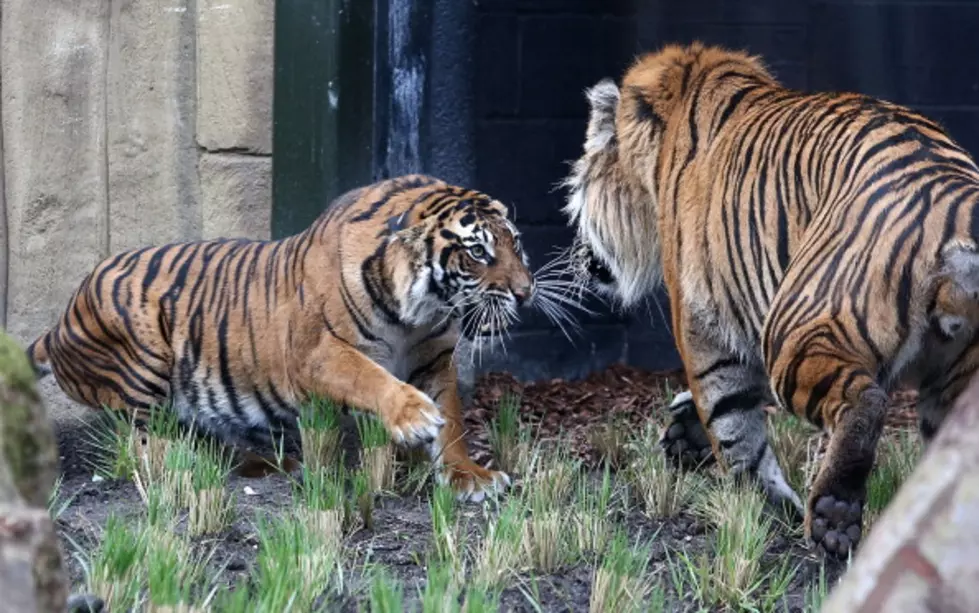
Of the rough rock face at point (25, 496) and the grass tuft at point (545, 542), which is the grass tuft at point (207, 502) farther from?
the rough rock face at point (25, 496)

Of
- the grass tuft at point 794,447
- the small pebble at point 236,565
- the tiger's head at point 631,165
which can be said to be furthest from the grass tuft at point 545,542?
the tiger's head at point 631,165

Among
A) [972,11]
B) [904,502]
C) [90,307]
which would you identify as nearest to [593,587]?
[904,502]

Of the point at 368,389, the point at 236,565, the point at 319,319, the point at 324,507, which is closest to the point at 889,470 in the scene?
the point at 368,389

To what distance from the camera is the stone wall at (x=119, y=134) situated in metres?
6.09

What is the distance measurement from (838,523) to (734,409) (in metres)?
1.19

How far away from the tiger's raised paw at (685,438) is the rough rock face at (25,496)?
2.90 m

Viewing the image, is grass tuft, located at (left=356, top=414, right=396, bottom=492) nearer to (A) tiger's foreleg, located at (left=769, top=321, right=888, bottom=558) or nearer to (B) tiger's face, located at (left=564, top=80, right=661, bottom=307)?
(B) tiger's face, located at (left=564, top=80, right=661, bottom=307)

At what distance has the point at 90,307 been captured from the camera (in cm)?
543

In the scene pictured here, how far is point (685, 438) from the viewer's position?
5117mm

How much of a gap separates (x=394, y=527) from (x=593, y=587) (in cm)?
97

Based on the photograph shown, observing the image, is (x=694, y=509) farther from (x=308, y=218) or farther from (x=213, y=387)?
(x=308, y=218)

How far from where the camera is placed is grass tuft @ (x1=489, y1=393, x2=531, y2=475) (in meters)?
5.09

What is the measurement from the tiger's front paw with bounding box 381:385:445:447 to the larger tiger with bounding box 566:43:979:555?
79 centimetres

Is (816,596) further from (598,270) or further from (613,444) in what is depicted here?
(598,270)
